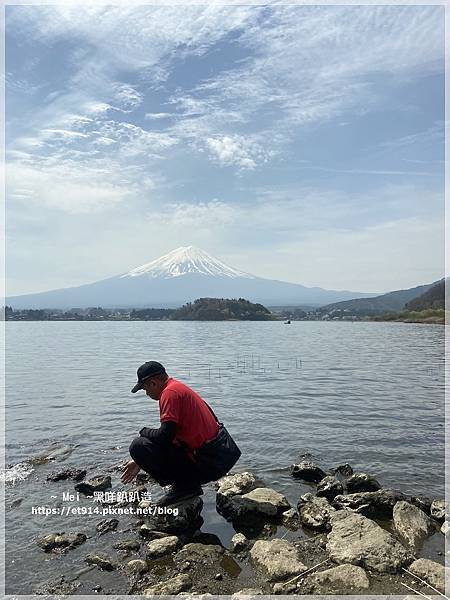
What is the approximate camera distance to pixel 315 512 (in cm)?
668

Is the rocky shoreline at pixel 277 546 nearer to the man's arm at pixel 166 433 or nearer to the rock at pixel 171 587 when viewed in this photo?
the rock at pixel 171 587

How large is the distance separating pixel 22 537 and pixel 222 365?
2240 centimetres

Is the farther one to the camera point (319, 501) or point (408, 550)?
point (319, 501)

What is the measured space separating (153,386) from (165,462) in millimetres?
1083

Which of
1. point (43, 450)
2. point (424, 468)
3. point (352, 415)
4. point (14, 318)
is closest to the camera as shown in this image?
point (424, 468)

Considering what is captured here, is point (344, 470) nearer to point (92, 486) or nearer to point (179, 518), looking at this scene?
point (179, 518)

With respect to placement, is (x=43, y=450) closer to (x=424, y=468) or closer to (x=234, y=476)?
(x=234, y=476)

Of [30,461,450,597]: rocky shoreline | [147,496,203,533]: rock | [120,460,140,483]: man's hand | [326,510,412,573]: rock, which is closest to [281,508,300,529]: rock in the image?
[30,461,450,597]: rocky shoreline

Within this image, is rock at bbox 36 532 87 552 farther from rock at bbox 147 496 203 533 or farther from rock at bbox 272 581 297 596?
rock at bbox 272 581 297 596

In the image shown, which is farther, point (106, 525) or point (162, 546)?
point (106, 525)

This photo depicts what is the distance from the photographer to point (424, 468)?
9.29 metres

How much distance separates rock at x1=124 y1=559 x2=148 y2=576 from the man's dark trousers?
4.49 ft

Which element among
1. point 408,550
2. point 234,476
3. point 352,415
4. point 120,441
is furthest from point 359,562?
point 352,415

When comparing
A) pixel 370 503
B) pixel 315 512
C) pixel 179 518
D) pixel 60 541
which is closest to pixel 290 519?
pixel 315 512
